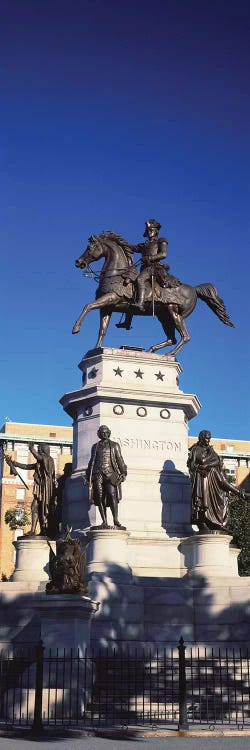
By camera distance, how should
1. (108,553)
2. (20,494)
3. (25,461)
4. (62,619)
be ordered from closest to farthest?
(62,619)
(108,553)
(20,494)
(25,461)

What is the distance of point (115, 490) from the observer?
24.4m

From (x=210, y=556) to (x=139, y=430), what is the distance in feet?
16.7

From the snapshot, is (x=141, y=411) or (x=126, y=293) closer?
(x=141, y=411)

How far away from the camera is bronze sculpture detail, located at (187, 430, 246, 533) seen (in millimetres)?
24734

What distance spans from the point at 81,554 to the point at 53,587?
885 mm

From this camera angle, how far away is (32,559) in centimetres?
2536

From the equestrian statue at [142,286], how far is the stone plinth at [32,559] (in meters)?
6.94

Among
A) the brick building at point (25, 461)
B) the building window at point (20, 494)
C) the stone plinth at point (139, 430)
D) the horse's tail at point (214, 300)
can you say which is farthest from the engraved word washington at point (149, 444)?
the building window at point (20, 494)

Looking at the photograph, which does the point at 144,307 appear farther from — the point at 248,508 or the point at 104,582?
the point at 248,508

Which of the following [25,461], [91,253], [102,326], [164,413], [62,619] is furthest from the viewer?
[25,461]

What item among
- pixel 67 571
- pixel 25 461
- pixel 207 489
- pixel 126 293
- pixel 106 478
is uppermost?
pixel 25 461

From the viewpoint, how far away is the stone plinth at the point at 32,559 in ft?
82.1

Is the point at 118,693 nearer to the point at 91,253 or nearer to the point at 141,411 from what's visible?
the point at 141,411

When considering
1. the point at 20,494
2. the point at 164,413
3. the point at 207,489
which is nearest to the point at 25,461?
the point at 20,494
